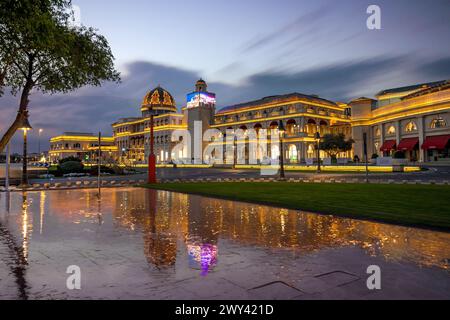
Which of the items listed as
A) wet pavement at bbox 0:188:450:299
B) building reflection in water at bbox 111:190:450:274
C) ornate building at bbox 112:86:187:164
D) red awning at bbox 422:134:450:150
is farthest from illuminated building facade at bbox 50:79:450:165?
wet pavement at bbox 0:188:450:299

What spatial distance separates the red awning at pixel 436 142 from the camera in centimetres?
5462

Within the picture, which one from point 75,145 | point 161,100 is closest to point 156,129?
point 161,100

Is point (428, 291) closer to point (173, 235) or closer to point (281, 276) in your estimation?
point (281, 276)

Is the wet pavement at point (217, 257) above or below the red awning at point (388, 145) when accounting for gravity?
below

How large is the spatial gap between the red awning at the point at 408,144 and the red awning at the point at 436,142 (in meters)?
2.43

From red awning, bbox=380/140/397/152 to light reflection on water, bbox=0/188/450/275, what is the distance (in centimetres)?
6113

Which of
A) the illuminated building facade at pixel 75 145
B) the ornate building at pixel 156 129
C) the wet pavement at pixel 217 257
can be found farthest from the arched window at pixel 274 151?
the illuminated building facade at pixel 75 145

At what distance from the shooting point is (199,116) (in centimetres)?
12369

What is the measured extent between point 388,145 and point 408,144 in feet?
18.4

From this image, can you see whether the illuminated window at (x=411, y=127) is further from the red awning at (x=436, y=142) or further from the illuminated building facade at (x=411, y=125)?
the red awning at (x=436, y=142)

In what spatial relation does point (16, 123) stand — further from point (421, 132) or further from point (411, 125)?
point (411, 125)

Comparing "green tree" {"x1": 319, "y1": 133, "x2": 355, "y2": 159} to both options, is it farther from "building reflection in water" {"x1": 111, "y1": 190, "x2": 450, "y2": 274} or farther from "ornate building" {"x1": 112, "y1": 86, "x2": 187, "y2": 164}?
"ornate building" {"x1": 112, "y1": 86, "x2": 187, "y2": 164}

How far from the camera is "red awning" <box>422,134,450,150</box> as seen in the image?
54.6 m
